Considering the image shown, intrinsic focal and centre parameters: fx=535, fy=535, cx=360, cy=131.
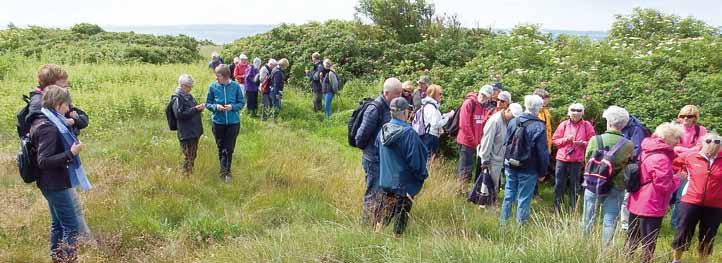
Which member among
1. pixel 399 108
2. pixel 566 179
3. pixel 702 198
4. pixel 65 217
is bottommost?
pixel 566 179

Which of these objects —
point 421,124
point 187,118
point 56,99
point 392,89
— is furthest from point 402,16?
point 56,99

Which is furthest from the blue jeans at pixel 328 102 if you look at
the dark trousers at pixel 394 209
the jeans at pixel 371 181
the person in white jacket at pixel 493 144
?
the dark trousers at pixel 394 209

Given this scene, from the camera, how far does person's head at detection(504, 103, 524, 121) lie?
674 centimetres

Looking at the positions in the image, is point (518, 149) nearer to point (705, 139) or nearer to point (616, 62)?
point (705, 139)

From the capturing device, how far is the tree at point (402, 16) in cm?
2172

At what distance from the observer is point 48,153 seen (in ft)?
14.8

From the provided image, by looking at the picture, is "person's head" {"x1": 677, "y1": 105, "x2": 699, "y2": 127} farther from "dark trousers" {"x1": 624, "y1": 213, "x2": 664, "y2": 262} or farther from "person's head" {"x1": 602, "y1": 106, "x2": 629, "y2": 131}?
"dark trousers" {"x1": 624, "y1": 213, "x2": 664, "y2": 262}

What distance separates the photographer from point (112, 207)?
20.3 ft

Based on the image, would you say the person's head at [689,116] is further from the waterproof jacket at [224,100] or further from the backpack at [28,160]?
the backpack at [28,160]

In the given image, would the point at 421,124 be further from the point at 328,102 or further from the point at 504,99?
the point at 328,102

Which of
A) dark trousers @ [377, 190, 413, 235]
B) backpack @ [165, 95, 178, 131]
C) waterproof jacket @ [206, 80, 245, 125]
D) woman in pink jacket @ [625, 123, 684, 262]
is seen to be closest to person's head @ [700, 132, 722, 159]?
woman in pink jacket @ [625, 123, 684, 262]

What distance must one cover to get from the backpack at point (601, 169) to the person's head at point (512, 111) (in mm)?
1282

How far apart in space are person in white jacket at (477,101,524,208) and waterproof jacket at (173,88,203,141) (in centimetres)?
397

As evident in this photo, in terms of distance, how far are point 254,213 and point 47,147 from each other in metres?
2.34
